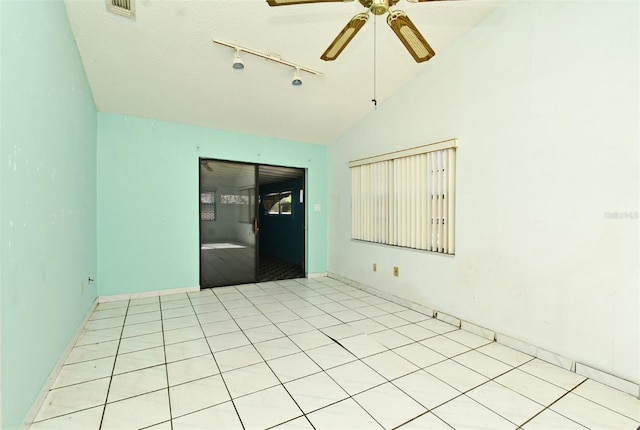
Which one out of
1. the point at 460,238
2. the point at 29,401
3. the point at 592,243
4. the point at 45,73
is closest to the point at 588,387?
the point at 592,243

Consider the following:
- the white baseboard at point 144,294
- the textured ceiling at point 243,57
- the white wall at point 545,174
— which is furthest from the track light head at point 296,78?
the white baseboard at point 144,294

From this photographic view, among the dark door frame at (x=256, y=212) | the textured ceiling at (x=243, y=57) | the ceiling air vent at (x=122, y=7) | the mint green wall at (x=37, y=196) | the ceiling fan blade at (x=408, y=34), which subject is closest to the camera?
the mint green wall at (x=37, y=196)

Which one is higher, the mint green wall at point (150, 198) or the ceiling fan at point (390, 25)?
the ceiling fan at point (390, 25)

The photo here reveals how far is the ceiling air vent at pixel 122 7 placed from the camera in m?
2.47

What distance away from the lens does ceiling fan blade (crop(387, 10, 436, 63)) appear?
1.78 m

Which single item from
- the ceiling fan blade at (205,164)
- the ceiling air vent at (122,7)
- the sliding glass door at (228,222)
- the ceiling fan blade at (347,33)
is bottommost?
the sliding glass door at (228,222)

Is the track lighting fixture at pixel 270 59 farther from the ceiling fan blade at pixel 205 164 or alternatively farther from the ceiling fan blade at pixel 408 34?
the ceiling fan blade at pixel 205 164

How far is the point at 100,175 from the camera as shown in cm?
400

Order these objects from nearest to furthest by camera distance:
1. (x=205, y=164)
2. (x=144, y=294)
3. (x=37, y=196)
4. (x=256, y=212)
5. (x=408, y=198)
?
(x=37, y=196) → (x=408, y=198) → (x=144, y=294) → (x=205, y=164) → (x=256, y=212)

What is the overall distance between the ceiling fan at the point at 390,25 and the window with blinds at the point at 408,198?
1.56m

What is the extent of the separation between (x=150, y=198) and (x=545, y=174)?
497cm

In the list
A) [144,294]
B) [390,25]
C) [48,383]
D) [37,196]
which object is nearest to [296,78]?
[390,25]

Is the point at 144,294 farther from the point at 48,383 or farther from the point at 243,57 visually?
the point at 243,57

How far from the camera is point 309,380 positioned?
219cm
